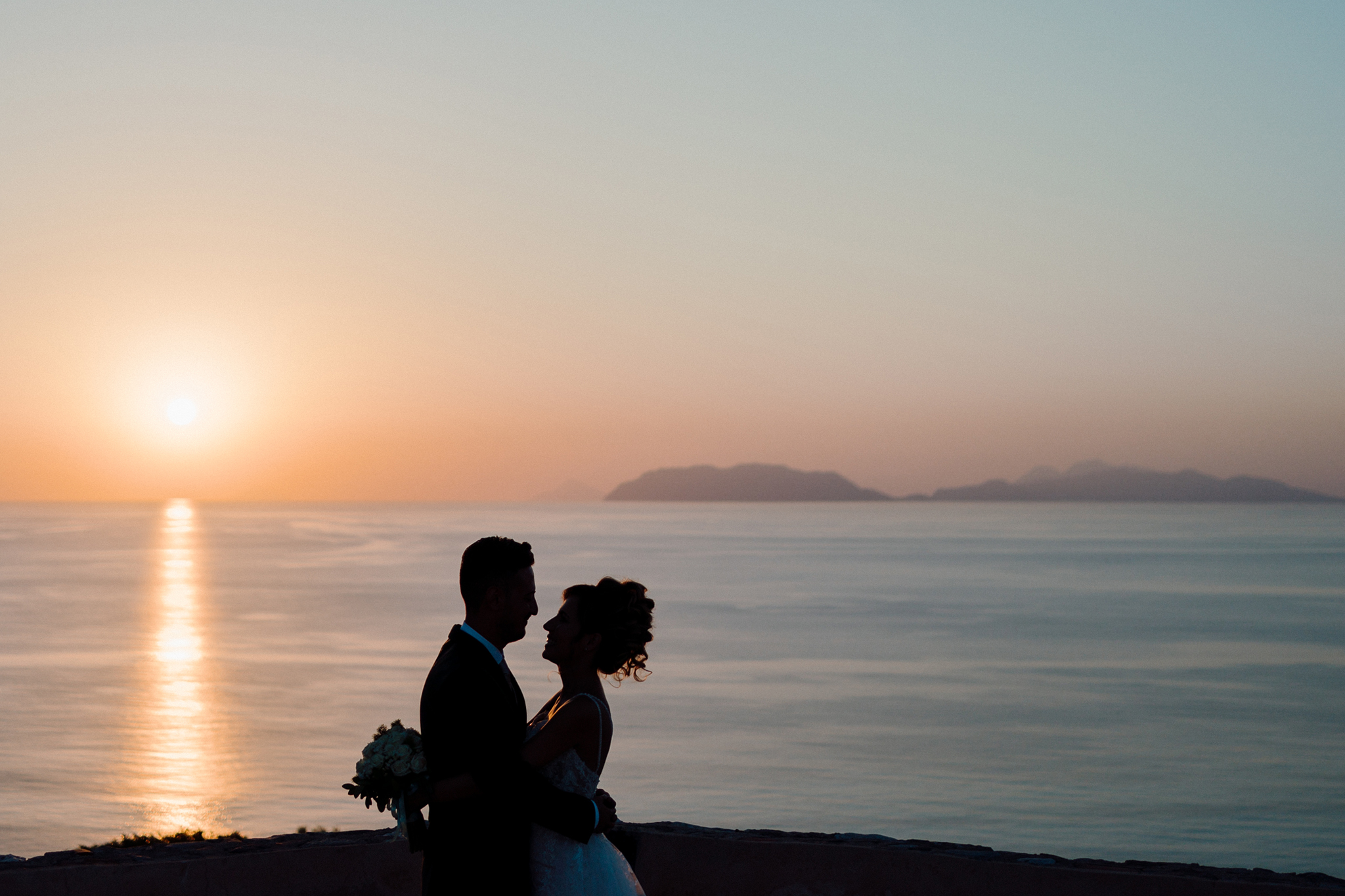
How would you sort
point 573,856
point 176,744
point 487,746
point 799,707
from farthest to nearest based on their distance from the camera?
point 799,707 → point 176,744 → point 573,856 → point 487,746

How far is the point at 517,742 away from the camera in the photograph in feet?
12.8

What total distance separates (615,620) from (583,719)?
13.1 inches

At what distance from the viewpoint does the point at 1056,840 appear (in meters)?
17.4

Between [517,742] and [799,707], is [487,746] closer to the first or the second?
[517,742]

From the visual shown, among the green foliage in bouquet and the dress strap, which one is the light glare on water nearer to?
the green foliage in bouquet

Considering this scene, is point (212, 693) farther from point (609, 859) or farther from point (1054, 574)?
point (1054, 574)

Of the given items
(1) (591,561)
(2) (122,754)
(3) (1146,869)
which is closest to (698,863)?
(3) (1146,869)

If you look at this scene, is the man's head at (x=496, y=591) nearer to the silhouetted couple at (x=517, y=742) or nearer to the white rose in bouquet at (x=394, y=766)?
the silhouetted couple at (x=517, y=742)

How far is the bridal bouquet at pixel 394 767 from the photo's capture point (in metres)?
4.08

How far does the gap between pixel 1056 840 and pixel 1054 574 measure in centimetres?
6305

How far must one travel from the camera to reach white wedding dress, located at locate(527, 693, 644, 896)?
4211 mm

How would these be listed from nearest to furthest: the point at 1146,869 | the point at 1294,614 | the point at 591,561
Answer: the point at 1146,869 < the point at 1294,614 < the point at 591,561

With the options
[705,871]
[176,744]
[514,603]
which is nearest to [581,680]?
[514,603]

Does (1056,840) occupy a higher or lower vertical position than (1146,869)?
lower
